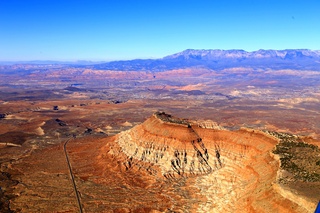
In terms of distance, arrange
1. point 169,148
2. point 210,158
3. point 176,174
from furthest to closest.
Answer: point 169,148
point 210,158
point 176,174

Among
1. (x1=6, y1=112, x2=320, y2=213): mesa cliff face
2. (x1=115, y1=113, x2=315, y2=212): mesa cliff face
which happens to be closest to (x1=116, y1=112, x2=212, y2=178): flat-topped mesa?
(x1=115, y1=113, x2=315, y2=212): mesa cliff face

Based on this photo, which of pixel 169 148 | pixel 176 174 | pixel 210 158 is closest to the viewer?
pixel 176 174

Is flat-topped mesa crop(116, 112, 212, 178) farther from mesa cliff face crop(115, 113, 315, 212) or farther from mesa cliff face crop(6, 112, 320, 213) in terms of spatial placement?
mesa cliff face crop(6, 112, 320, 213)

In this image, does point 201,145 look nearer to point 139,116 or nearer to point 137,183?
point 137,183

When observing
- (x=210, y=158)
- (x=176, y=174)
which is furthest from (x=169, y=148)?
(x=210, y=158)

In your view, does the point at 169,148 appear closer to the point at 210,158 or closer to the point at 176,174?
the point at 176,174

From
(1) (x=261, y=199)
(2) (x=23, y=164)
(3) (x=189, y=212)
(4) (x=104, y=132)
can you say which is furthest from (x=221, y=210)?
(4) (x=104, y=132)

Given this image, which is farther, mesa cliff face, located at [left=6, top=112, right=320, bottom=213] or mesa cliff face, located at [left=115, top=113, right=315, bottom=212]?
mesa cliff face, located at [left=115, top=113, right=315, bottom=212]

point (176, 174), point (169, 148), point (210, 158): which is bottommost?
point (176, 174)

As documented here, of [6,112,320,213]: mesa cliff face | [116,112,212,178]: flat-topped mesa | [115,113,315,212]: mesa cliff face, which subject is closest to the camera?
[6,112,320,213]: mesa cliff face
